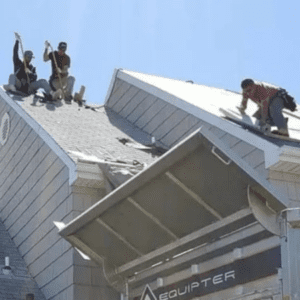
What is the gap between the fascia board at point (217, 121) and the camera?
12828 millimetres

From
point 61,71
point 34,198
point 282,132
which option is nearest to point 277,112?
point 282,132

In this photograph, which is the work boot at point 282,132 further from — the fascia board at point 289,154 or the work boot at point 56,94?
the work boot at point 56,94

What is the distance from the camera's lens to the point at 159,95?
1852 centimetres

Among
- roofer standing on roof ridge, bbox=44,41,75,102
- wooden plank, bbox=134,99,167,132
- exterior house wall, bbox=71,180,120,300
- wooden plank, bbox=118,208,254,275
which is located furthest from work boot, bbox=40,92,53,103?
wooden plank, bbox=118,208,254,275

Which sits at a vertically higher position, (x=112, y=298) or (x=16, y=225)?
(x=16, y=225)

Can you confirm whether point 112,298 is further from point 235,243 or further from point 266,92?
point 235,243

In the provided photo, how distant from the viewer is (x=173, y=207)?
908 cm

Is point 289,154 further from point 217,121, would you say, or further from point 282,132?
point 217,121

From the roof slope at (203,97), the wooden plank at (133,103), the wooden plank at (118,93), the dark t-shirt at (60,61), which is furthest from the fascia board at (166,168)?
the dark t-shirt at (60,61)

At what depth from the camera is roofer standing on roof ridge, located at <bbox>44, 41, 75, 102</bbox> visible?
2102cm

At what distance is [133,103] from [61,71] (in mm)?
2540

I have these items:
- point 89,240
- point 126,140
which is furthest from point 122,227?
point 126,140

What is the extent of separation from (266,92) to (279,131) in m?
0.83

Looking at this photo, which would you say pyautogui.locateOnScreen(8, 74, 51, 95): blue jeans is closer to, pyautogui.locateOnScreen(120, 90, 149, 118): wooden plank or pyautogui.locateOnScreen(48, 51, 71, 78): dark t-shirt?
pyautogui.locateOnScreen(48, 51, 71, 78): dark t-shirt
